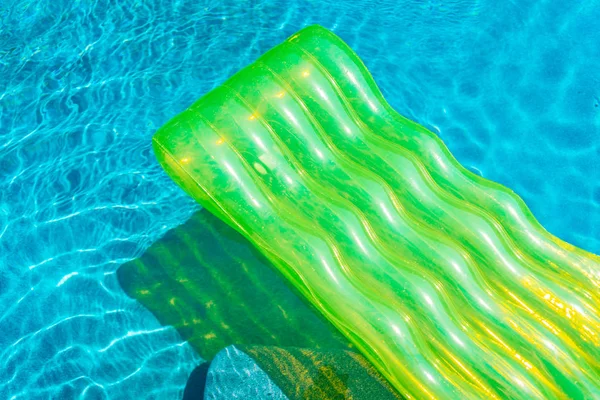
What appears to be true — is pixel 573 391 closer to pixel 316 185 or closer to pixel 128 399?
pixel 316 185

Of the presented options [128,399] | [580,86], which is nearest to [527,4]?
[580,86]

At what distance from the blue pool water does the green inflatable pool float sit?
1.03 meters

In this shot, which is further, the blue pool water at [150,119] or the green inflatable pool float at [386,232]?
the blue pool water at [150,119]

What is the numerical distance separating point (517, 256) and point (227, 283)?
1.84 meters

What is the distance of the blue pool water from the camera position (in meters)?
4.15

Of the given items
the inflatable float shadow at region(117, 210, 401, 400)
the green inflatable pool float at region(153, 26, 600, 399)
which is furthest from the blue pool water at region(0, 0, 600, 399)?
the green inflatable pool float at region(153, 26, 600, 399)

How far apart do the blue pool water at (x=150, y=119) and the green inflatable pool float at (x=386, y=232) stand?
103 centimetres

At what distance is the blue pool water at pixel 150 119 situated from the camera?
4.15 meters

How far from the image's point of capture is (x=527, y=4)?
6.03 metres

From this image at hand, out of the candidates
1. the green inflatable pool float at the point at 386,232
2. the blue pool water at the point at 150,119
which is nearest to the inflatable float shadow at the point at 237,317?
the blue pool water at the point at 150,119

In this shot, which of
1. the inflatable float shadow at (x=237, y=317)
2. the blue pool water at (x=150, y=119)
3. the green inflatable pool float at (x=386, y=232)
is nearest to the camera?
the green inflatable pool float at (x=386, y=232)

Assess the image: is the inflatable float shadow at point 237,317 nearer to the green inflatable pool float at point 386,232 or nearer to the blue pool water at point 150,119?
the blue pool water at point 150,119

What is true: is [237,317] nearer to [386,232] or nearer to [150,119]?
[386,232]

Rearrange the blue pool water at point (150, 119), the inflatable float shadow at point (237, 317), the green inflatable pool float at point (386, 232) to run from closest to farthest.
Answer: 1. the green inflatable pool float at point (386, 232)
2. the inflatable float shadow at point (237, 317)
3. the blue pool water at point (150, 119)
